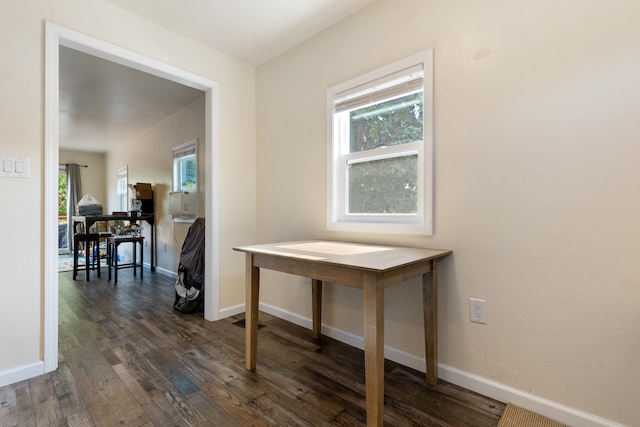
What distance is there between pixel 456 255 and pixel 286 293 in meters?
1.53

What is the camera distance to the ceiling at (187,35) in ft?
6.75

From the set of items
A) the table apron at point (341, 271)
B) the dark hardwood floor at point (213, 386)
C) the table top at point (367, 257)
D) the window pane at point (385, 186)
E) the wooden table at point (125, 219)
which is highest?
the window pane at point (385, 186)

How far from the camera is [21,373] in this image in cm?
169

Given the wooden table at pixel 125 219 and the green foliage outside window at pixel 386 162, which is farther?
the wooden table at pixel 125 219

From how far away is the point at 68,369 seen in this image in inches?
71.1

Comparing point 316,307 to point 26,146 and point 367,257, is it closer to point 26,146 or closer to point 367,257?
point 367,257

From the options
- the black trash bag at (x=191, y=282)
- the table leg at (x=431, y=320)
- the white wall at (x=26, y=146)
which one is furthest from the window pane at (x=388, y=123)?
the black trash bag at (x=191, y=282)

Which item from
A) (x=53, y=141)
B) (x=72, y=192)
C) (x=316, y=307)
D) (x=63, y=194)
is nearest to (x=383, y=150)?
(x=316, y=307)

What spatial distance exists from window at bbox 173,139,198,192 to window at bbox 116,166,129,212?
243 cm

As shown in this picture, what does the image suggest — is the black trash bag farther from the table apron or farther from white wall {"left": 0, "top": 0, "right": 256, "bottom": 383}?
the table apron

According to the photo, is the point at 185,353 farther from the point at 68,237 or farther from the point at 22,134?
the point at 68,237

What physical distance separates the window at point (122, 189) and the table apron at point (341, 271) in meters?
5.76

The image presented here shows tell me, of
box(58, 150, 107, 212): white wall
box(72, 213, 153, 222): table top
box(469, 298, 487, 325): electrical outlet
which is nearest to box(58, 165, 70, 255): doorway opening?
box(58, 150, 107, 212): white wall

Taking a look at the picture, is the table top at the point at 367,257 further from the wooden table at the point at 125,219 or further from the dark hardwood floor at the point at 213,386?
the wooden table at the point at 125,219
